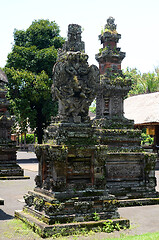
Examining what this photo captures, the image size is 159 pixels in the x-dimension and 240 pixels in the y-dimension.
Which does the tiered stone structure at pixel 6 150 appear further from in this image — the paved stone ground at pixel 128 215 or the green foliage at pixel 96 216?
the green foliage at pixel 96 216

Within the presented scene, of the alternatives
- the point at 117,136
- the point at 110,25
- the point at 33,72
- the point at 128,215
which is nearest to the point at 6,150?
the point at 117,136

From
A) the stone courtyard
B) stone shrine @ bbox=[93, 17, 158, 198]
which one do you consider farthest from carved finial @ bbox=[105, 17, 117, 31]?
the stone courtyard

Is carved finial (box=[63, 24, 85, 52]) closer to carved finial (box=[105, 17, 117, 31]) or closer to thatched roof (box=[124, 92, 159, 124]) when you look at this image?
carved finial (box=[105, 17, 117, 31])

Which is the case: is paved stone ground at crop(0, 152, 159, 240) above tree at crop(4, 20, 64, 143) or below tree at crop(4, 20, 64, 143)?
below

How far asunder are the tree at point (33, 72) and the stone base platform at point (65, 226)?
21.4 metres

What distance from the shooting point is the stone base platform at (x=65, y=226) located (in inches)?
278

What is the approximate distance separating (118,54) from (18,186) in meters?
7.27

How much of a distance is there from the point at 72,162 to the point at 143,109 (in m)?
19.0

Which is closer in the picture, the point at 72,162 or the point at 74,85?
the point at 72,162

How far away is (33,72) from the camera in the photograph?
1183 inches

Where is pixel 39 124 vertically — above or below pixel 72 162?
above

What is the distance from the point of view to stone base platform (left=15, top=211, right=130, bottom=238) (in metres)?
7.07

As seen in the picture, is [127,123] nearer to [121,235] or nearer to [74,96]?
[74,96]

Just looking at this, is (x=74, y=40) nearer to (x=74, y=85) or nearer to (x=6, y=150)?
(x=74, y=85)
